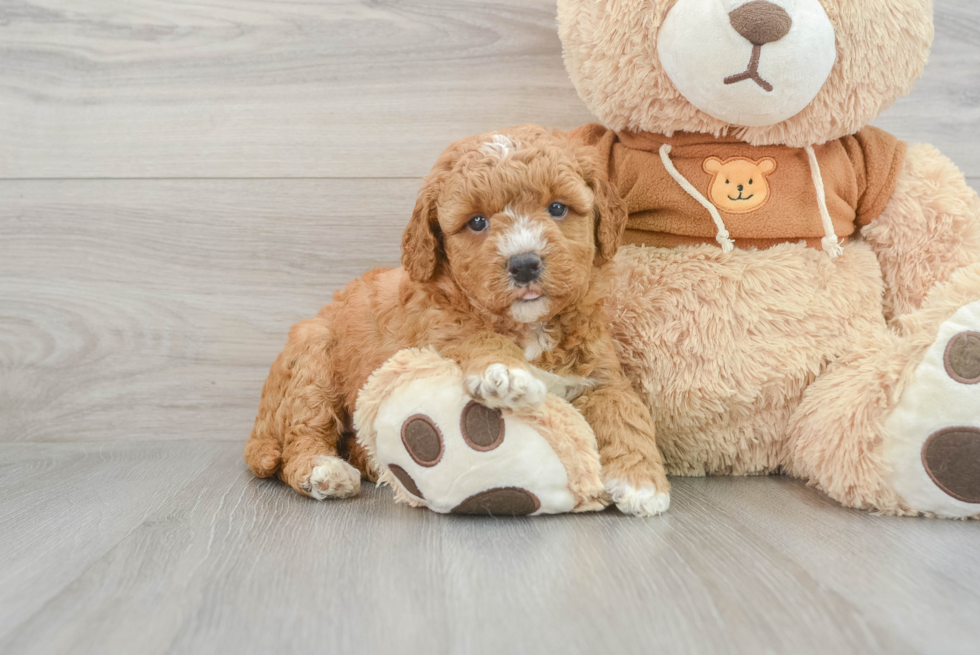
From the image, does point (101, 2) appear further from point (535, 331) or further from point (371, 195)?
point (535, 331)

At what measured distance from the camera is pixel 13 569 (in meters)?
0.98

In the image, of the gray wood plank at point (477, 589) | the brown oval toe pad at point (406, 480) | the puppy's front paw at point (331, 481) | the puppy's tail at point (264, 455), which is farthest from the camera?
the puppy's tail at point (264, 455)

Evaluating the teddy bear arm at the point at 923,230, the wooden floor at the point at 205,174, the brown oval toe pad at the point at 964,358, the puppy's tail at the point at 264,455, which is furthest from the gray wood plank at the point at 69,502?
the teddy bear arm at the point at 923,230

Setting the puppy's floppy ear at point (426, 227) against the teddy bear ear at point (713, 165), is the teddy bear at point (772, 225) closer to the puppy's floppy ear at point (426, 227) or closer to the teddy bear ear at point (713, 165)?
the teddy bear ear at point (713, 165)

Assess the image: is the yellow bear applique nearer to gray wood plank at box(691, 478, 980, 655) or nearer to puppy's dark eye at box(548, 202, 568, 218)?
puppy's dark eye at box(548, 202, 568, 218)

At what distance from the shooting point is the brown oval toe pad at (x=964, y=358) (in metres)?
1.07

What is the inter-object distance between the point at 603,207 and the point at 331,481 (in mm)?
663

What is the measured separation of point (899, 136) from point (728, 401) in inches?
33.7

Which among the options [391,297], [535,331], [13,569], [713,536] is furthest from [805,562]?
[13,569]

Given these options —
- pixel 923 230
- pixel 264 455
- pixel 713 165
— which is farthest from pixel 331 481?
pixel 923 230

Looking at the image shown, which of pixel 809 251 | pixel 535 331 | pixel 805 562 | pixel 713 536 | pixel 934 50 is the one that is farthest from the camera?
pixel 934 50

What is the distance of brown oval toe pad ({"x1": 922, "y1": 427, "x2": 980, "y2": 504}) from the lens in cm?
105

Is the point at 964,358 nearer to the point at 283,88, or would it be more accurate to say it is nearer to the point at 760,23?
the point at 760,23

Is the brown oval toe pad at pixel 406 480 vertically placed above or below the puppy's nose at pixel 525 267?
below
